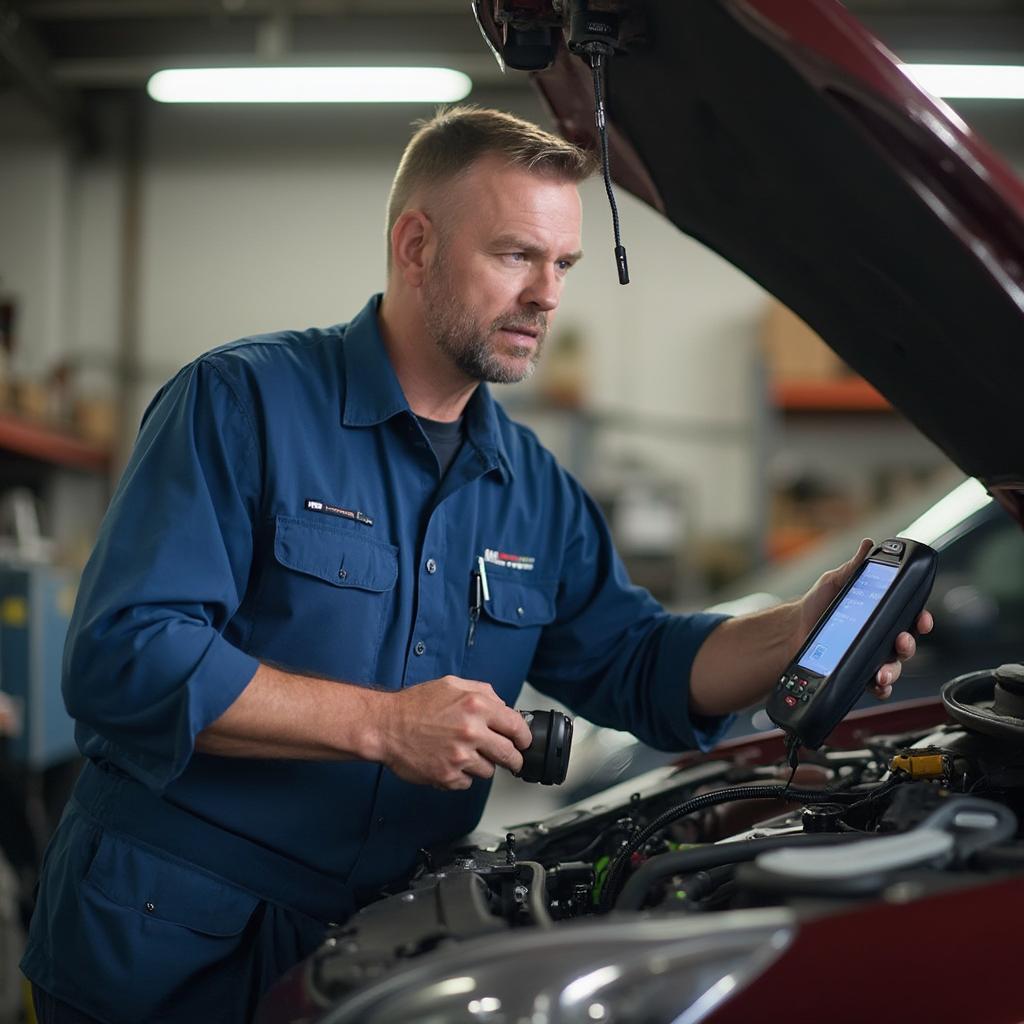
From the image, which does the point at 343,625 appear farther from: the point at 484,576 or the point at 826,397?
the point at 826,397

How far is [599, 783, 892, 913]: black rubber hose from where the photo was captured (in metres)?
1.27

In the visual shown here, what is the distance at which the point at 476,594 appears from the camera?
65.9 inches

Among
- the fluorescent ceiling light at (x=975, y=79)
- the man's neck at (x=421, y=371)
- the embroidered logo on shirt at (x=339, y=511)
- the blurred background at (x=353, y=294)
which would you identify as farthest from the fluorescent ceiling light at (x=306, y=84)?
the embroidered logo on shirt at (x=339, y=511)

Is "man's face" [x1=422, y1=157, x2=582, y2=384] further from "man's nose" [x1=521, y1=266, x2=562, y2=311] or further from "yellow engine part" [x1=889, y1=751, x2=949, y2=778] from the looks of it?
"yellow engine part" [x1=889, y1=751, x2=949, y2=778]

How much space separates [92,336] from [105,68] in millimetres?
1528

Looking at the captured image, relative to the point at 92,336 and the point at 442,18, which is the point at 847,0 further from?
the point at 92,336

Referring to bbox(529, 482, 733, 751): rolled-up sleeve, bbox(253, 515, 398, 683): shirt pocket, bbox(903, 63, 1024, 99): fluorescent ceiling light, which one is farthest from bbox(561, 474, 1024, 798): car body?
bbox(903, 63, 1024, 99): fluorescent ceiling light

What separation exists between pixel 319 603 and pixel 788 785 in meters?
0.61

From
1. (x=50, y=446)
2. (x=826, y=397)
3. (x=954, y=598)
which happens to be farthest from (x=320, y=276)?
(x=954, y=598)

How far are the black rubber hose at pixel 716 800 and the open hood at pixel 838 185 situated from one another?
1.46 feet

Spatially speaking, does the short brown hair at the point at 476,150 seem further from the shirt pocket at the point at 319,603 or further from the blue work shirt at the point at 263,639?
the shirt pocket at the point at 319,603

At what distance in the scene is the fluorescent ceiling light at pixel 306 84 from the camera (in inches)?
218

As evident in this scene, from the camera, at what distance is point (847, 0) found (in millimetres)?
6414

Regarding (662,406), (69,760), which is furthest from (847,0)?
(69,760)
